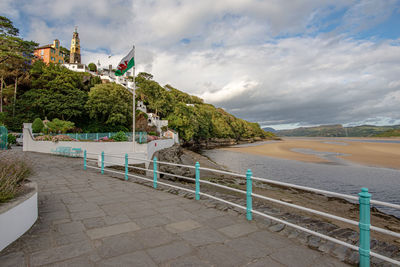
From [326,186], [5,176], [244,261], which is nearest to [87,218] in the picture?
[5,176]

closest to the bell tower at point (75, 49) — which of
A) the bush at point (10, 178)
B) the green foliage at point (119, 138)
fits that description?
the green foliage at point (119, 138)

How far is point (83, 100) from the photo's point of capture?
3972 centimetres

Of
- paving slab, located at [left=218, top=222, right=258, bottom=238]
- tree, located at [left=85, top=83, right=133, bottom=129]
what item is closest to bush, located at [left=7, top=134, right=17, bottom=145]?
tree, located at [left=85, top=83, right=133, bottom=129]

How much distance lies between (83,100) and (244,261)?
43324 mm

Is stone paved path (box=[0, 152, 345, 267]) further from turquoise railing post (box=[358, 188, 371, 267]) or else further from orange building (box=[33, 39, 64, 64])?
orange building (box=[33, 39, 64, 64])

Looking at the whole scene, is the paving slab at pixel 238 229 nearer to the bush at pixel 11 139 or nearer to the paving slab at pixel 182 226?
the paving slab at pixel 182 226

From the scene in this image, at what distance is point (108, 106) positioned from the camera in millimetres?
39562

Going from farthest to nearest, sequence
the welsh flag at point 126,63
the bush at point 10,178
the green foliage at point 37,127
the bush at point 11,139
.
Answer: the green foliage at point 37,127, the bush at point 11,139, the welsh flag at point 126,63, the bush at point 10,178

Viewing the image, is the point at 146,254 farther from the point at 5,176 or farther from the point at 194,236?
the point at 5,176

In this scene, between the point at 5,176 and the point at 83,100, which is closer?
the point at 5,176

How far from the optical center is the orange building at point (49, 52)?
7400cm

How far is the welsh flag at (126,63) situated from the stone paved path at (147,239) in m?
9.40

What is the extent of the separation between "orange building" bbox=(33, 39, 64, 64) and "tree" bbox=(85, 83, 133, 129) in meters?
45.7

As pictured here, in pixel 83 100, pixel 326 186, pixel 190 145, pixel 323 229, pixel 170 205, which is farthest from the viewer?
pixel 190 145
